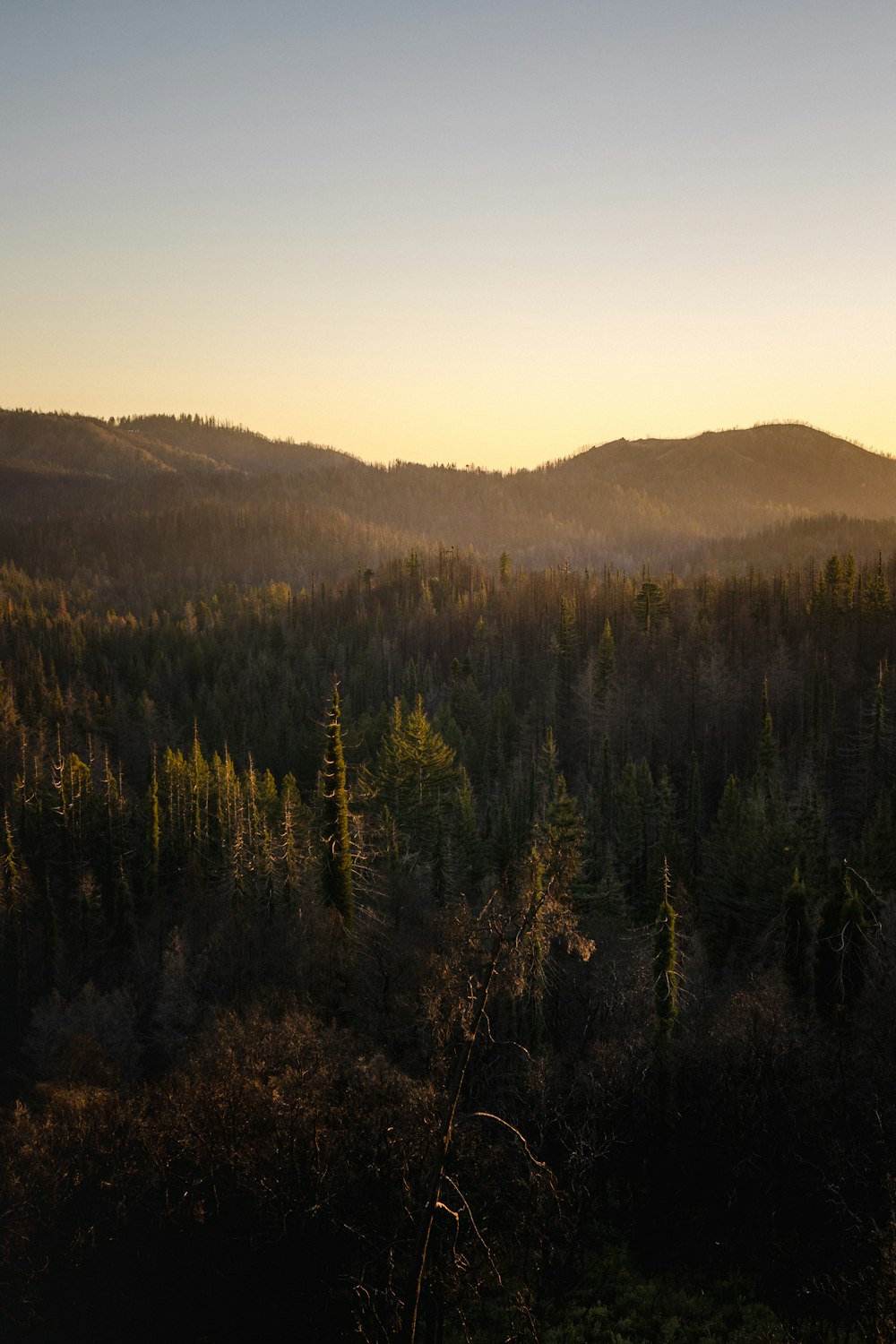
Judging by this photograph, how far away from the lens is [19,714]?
413 ft

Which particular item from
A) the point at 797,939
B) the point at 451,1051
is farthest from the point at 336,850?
the point at 797,939

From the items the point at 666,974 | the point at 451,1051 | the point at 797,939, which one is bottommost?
the point at 797,939

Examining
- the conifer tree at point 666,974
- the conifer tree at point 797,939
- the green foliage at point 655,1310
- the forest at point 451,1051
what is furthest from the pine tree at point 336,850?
the conifer tree at point 797,939

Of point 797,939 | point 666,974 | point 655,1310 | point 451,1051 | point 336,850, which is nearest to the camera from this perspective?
point 451,1051

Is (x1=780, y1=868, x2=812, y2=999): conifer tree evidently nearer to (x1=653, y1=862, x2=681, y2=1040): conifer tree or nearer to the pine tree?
(x1=653, y1=862, x2=681, y2=1040): conifer tree

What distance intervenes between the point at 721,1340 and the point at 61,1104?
73.2ft

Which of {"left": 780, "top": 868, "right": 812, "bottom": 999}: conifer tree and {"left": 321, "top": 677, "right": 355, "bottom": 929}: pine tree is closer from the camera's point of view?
{"left": 780, "top": 868, "right": 812, "bottom": 999}: conifer tree

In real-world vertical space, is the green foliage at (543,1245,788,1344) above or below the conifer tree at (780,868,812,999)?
below

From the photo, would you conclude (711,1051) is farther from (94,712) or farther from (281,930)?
(94,712)

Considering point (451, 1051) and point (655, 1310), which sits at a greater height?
point (451, 1051)

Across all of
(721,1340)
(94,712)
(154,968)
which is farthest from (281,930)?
(94,712)

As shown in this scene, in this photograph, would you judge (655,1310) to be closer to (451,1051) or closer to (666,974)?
(451,1051)

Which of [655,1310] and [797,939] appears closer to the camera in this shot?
[655,1310]

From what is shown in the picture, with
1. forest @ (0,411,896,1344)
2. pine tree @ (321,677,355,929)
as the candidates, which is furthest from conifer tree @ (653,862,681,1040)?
pine tree @ (321,677,355,929)
